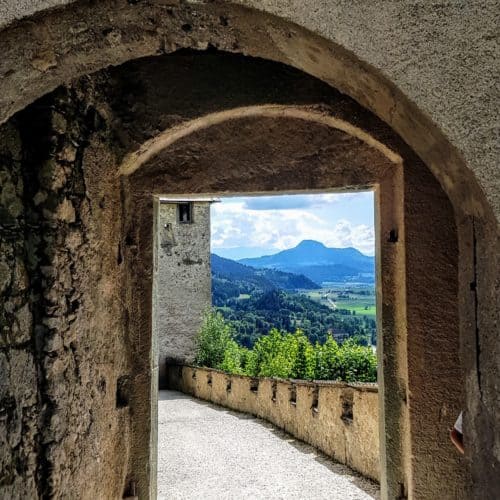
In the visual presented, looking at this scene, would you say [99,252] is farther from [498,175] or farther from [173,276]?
[173,276]

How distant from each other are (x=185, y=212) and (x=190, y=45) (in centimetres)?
1919

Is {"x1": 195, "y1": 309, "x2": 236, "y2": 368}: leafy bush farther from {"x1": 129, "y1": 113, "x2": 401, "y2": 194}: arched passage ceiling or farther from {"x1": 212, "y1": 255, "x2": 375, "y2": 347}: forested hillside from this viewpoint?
{"x1": 129, "y1": 113, "x2": 401, "y2": 194}: arched passage ceiling

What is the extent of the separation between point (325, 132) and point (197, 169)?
0.85 metres

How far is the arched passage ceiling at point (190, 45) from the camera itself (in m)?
1.62

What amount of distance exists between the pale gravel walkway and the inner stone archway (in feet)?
9.18

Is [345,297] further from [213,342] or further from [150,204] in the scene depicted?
[150,204]

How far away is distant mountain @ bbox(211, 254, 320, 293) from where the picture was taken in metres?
41.3

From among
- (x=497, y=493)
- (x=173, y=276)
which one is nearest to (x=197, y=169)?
(x=497, y=493)

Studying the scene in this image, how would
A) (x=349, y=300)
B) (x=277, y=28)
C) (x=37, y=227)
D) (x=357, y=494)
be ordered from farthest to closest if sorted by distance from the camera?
1. (x=349, y=300)
2. (x=357, y=494)
3. (x=37, y=227)
4. (x=277, y=28)

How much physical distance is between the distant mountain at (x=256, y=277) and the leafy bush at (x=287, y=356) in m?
19.7

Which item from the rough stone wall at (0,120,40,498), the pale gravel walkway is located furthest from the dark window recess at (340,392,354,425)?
the rough stone wall at (0,120,40,498)

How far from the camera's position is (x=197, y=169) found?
359 centimetres

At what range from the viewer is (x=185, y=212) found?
68.9 ft

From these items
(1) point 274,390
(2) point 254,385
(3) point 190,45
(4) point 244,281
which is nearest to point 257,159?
(3) point 190,45
